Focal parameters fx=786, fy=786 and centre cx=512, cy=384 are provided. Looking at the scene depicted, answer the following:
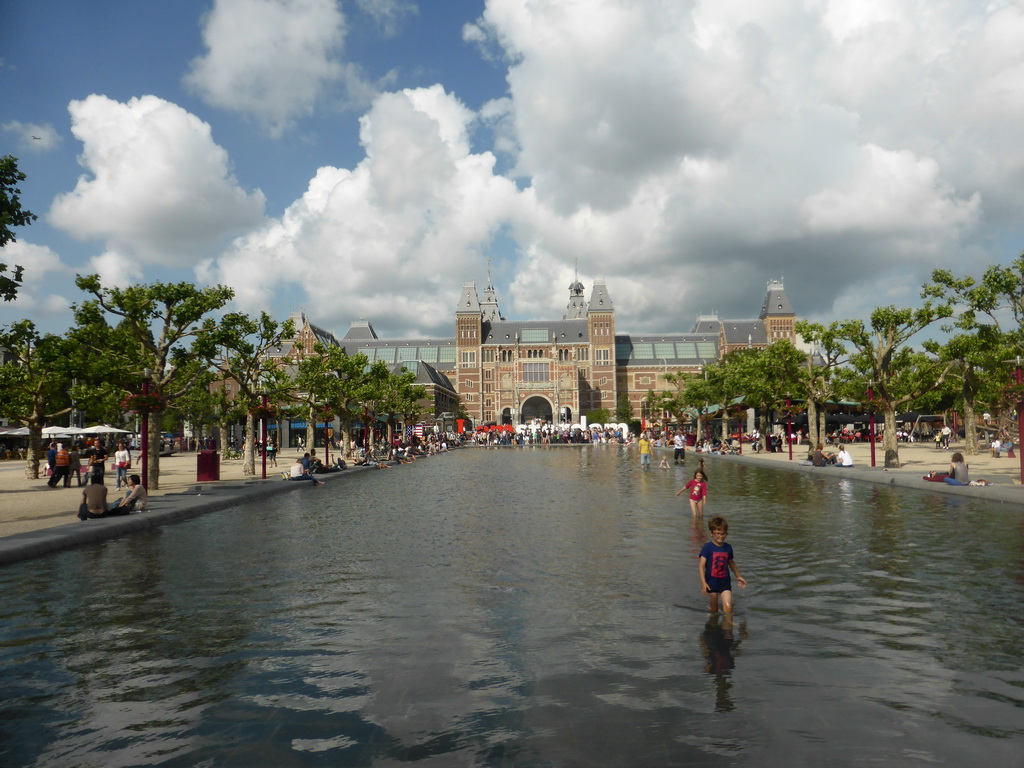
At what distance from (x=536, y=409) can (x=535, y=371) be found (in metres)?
8.97

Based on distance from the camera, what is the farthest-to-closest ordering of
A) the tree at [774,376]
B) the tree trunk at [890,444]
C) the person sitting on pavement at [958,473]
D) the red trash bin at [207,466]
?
the tree at [774,376], the tree trunk at [890,444], the red trash bin at [207,466], the person sitting on pavement at [958,473]

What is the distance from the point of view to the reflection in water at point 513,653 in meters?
5.00

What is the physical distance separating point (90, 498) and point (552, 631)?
41.7ft

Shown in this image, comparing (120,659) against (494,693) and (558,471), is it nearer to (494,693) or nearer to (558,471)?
(494,693)

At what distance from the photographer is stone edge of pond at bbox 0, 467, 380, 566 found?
12.7 meters

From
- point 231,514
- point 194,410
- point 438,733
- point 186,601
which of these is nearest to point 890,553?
point 438,733

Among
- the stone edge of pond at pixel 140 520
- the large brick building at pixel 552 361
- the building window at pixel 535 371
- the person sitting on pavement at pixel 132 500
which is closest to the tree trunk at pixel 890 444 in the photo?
the stone edge of pond at pixel 140 520

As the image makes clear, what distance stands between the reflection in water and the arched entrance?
438 feet

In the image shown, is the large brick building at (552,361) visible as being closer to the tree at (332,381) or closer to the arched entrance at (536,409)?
the arched entrance at (536,409)

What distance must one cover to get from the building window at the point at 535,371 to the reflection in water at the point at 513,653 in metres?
130

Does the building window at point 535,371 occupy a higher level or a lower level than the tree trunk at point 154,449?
higher

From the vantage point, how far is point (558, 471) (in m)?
34.6

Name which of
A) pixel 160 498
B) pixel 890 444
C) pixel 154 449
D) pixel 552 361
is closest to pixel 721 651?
pixel 160 498

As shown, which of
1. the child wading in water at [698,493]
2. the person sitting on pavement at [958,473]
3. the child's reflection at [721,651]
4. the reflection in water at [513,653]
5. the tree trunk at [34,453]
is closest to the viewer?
the reflection in water at [513,653]
